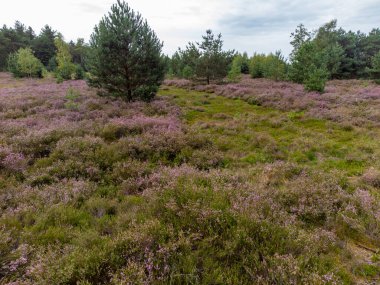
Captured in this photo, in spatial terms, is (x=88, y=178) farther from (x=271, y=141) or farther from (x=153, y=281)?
(x=271, y=141)

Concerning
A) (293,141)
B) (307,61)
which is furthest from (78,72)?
(293,141)

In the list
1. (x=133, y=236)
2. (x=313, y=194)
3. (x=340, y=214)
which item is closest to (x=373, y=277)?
(x=340, y=214)

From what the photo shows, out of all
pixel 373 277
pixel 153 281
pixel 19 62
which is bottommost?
pixel 373 277

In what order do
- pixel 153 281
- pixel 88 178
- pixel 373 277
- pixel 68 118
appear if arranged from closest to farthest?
pixel 153 281, pixel 373 277, pixel 88 178, pixel 68 118

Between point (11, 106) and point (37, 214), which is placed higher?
point (11, 106)

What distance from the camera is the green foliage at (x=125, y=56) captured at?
14234 mm

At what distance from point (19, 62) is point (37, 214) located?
4468cm

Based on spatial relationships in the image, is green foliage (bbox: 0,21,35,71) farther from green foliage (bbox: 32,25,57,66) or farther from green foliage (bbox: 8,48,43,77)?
green foliage (bbox: 8,48,43,77)

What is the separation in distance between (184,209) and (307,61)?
86.1 feet

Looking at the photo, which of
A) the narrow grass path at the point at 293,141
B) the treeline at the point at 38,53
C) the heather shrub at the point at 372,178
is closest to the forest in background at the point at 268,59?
the treeline at the point at 38,53

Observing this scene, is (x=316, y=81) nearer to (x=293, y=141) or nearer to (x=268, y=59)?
(x=293, y=141)

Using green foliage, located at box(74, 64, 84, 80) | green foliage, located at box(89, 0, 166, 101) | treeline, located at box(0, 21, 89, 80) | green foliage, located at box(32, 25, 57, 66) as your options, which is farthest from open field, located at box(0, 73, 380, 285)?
green foliage, located at box(32, 25, 57, 66)

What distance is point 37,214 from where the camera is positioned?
14.3ft

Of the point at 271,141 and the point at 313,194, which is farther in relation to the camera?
the point at 271,141
